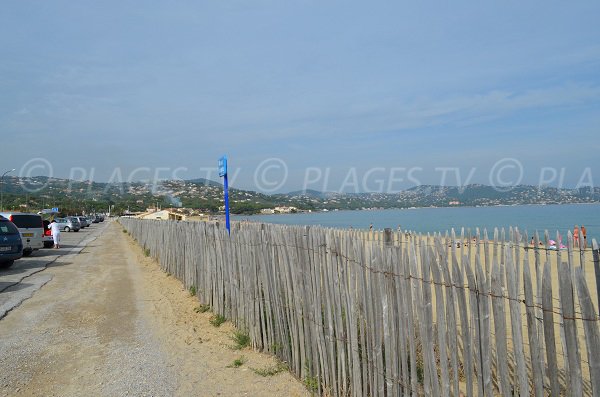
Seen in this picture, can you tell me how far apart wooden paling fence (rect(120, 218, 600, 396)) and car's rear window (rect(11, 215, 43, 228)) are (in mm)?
13338

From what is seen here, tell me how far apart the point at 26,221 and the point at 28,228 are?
29 centimetres

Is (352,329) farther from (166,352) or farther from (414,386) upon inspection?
(166,352)

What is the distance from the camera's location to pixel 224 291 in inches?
295

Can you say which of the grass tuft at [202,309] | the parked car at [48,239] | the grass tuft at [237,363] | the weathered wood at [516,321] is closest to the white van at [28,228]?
the parked car at [48,239]

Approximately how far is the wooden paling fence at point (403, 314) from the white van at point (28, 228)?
43.2 feet

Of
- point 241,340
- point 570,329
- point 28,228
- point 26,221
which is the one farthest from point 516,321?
point 26,221

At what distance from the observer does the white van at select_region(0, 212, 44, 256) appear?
1697 cm

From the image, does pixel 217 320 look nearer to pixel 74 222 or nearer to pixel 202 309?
pixel 202 309

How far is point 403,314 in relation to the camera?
11.1 ft

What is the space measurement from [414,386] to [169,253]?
10.9 m

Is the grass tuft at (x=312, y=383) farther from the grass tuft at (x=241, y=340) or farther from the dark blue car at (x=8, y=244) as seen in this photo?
the dark blue car at (x=8, y=244)

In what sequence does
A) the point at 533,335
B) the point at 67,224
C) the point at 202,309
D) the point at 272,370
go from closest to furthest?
1. the point at 533,335
2. the point at 272,370
3. the point at 202,309
4. the point at 67,224

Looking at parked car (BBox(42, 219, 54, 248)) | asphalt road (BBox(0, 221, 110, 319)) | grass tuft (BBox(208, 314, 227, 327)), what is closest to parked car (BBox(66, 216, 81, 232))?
parked car (BBox(42, 219, 54, 248))

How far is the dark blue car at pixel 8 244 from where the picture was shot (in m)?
12.9
